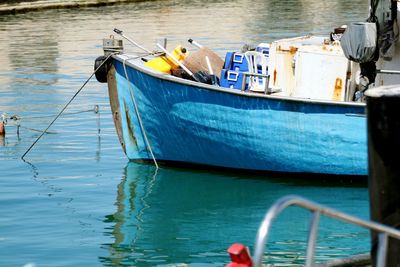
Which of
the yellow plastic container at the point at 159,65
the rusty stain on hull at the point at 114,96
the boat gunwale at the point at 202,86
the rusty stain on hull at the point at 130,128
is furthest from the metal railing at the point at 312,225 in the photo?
the rusty stain on hull at the point at 114,96

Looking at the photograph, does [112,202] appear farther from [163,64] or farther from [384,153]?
[384,153]

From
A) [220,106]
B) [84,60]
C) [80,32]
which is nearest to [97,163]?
[220,106]

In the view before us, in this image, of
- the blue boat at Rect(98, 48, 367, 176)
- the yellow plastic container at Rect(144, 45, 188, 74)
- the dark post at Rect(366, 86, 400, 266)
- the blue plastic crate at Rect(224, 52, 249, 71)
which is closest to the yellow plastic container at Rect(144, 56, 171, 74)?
the yellow plastic container at Rect(144, 45, 188, 74)

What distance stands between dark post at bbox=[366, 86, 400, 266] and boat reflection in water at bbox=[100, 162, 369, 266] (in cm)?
344

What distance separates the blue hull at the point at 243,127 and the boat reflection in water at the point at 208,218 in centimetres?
25

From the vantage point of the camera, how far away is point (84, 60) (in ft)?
84.0

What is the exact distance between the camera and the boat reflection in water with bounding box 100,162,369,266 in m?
9.48

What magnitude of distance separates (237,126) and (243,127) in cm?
8

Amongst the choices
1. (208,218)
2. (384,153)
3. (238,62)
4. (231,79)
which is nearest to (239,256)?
(384,153)

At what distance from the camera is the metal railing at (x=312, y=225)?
15.1 feet

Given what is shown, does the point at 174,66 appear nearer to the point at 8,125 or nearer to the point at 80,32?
the point at 8,125

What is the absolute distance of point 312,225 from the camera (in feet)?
16.5

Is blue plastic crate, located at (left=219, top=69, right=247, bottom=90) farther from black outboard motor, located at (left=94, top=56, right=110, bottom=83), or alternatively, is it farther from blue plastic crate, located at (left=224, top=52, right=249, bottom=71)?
black outboard motor, located at (left=94, top=56, right=110, bottom=83)

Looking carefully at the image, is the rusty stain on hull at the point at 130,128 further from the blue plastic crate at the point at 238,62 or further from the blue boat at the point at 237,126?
the blue plastic crate at the point at 238,62
